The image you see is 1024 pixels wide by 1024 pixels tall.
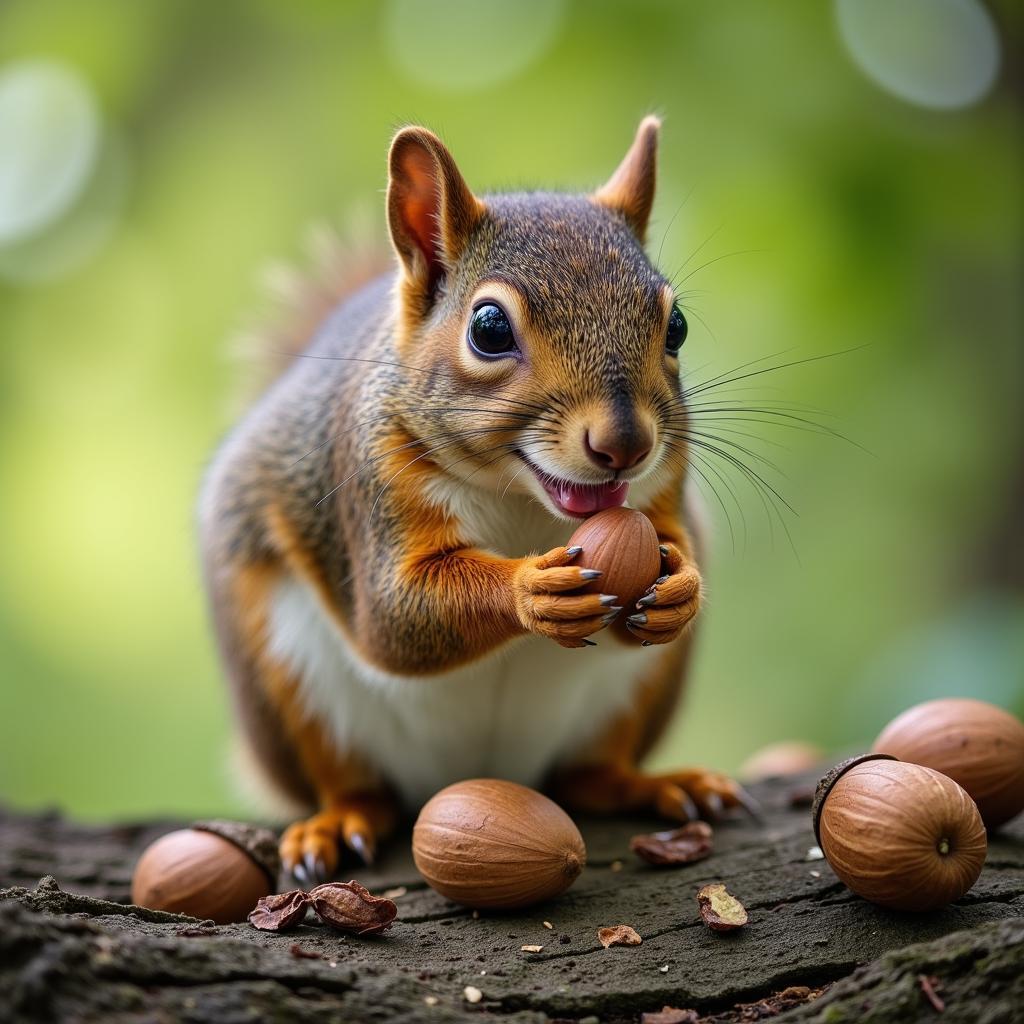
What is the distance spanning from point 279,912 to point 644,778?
0.92 metres

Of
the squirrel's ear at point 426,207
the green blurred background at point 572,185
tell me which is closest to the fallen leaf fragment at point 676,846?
the squirrel's ear at point 426,207

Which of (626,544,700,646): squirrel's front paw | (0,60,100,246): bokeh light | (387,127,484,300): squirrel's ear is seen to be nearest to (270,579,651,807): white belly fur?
(626,544,700,646): squirrel's front paw

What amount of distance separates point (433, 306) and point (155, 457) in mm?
3915

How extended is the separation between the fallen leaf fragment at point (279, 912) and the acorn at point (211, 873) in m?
0.13

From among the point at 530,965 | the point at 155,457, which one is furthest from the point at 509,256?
the point at 155,457

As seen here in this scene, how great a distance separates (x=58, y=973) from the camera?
124 cm

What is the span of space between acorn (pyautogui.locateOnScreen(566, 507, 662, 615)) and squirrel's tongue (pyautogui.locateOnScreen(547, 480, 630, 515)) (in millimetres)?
31

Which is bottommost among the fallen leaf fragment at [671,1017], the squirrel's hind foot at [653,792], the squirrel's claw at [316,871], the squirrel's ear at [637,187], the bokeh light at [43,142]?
the fallen leaf fragment at [671,1017]

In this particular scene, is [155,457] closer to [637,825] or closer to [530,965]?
[637,825]

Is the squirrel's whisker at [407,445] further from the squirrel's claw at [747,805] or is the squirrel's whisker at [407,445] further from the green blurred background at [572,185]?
Result: the green blurred background at [572,185]

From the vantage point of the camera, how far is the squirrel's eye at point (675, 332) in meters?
1.91

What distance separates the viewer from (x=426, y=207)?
206 centimetres

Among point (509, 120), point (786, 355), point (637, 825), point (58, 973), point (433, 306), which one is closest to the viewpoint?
point (58, 973)

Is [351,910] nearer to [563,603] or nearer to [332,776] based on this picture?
[563,603]
